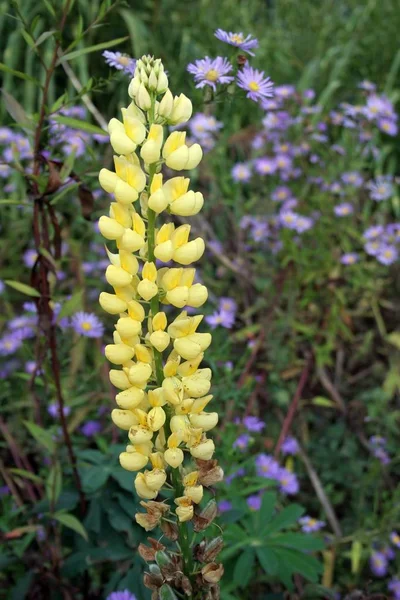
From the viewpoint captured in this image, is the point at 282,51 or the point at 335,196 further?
the point at 282,51

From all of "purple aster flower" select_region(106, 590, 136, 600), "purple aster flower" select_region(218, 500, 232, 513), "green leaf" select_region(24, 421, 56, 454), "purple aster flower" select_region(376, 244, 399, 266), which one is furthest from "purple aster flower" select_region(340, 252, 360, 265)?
"purple aster flower" select_region(106, 590, 136, 600)

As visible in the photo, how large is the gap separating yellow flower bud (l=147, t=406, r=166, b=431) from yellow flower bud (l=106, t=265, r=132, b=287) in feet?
0.59

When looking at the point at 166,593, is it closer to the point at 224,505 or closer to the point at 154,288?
the point at 154,288

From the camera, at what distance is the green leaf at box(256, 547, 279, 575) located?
1.56 m

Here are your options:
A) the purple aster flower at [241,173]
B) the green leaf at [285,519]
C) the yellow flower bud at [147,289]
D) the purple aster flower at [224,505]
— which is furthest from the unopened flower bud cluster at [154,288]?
the purple aster flower at [241,173]

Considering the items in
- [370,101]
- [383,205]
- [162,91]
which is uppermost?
[370,101]

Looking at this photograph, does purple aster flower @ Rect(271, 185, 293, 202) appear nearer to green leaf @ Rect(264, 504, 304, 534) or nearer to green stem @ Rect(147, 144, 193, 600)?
green leaf @ Rect(264, 504, 304, 534)

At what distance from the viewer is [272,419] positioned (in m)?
2.65

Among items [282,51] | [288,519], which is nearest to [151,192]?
[288,519]

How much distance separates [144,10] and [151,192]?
15.0ft

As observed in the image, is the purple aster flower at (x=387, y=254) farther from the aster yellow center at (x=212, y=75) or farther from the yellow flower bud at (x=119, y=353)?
the yellow flower bud at (x=119, y=353)

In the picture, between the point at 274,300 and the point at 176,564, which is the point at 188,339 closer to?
the point at 176,564

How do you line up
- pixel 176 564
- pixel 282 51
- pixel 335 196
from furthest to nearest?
pixel 282 51, pixel 335 196, pixel 176 564

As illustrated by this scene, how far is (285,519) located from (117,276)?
964 mm
